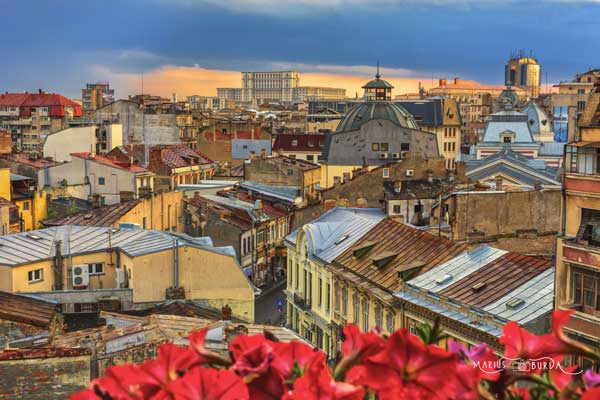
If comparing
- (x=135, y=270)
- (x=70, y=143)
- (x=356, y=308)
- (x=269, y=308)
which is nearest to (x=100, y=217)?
(x=269, y=308)

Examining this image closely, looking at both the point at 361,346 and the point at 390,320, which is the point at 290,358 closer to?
the point at 361,346

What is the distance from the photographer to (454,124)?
118m

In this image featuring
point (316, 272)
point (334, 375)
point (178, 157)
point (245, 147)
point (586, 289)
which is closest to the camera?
point (334, 375)

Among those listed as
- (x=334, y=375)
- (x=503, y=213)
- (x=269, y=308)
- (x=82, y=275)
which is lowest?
(x=269, y=308)

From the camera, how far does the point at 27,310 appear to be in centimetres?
2572

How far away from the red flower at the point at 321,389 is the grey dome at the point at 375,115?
79784 mm

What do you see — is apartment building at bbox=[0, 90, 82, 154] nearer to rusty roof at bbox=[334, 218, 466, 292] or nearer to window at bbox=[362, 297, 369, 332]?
rusty roof at bbox=[334, 218, 466, 292]

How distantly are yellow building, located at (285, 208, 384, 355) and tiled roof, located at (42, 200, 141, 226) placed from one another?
28.3 ft

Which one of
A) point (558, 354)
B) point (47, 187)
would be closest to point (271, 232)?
point (47, 187)

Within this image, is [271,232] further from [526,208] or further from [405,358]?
[405,358]

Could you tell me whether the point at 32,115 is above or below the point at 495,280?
above

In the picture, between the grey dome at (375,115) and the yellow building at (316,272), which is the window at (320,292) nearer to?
the yellow building at (316,272)

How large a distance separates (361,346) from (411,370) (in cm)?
39

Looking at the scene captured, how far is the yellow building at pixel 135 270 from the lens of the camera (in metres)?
29.9
